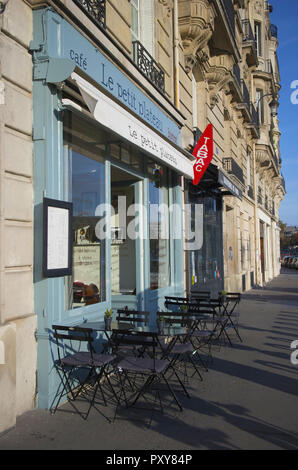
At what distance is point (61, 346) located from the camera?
458 cm

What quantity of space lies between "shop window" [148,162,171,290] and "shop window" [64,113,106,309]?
7.33 feet

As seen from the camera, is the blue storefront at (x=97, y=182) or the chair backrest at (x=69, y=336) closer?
the chair backrest at (x=69, y=336)

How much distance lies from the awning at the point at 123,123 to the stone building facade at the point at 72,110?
0.18ft

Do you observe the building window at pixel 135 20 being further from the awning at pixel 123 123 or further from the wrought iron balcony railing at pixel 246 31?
the wrought iron balcony railing at pixel 246 31

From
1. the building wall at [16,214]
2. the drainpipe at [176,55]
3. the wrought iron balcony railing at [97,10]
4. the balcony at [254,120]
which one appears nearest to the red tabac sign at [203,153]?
the drainpipe at [176,55]

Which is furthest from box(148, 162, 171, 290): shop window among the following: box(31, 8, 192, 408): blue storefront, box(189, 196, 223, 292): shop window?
box(189, 196, 223, 292): shop window

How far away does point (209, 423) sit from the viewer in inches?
158

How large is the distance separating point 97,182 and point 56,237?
1683 millimetres

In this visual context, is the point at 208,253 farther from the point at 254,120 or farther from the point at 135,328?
the point at 254,120

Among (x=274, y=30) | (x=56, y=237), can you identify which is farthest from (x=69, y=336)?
(x=274, y=30)

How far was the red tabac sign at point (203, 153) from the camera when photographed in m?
9.49

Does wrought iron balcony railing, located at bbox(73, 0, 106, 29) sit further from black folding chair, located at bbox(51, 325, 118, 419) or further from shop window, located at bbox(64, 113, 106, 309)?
black folding chair, located at bbox(51, 325, 118, 419)
